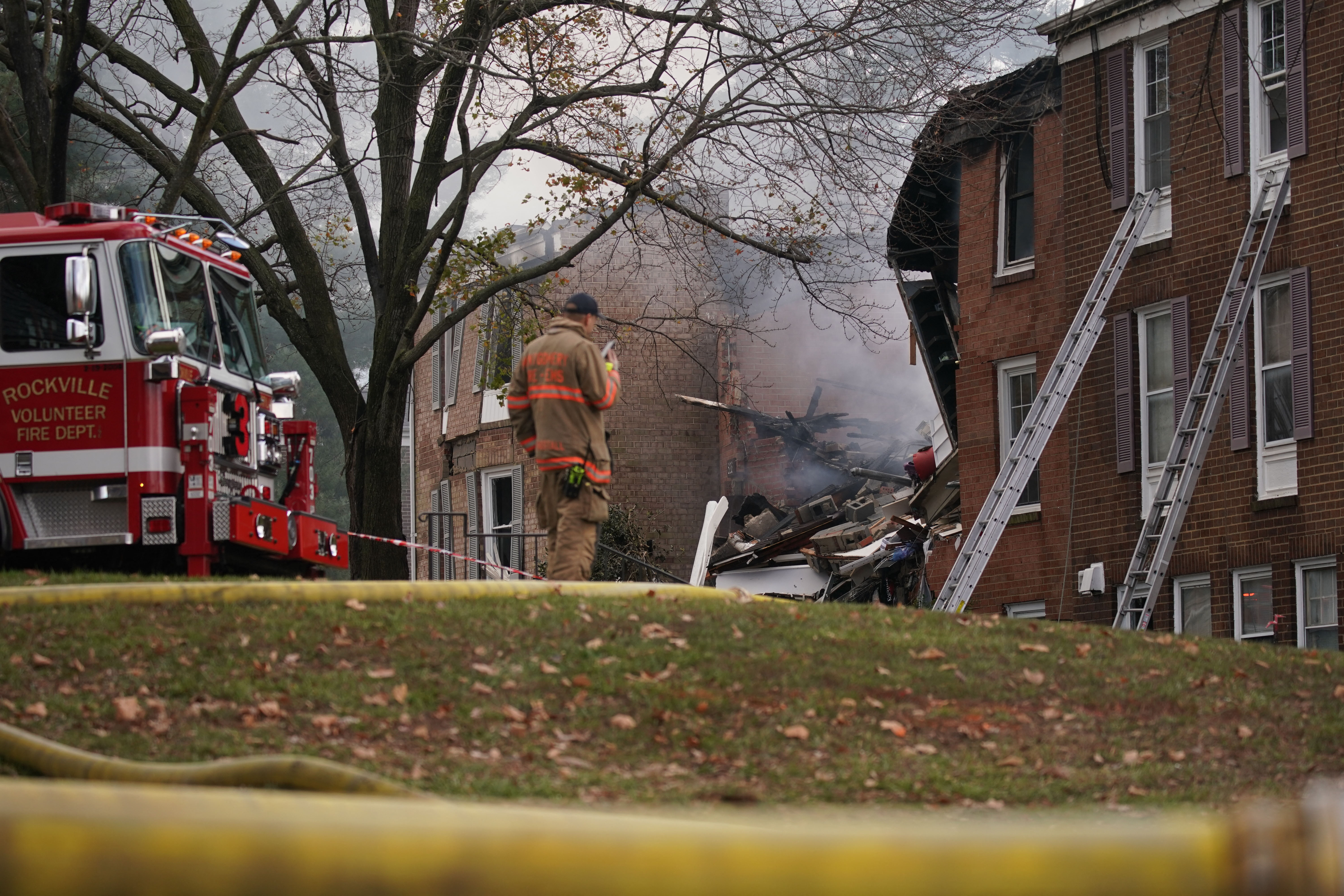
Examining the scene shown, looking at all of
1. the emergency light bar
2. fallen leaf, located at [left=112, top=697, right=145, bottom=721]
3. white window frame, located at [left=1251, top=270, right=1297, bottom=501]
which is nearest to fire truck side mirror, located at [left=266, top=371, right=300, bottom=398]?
the emergency light bar

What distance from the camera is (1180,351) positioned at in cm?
1828

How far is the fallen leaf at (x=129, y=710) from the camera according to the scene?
7.12 metres

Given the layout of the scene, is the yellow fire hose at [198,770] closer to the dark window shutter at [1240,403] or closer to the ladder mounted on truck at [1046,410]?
the ladder mounted on truck at [1046,410]

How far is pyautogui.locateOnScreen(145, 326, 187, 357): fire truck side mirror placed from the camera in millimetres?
11367

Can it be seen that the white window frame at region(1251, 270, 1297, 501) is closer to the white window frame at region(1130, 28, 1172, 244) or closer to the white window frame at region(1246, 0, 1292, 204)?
the white window frame at region(1246, 0, 1292, 204)

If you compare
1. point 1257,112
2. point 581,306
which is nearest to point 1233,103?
point 1257,112

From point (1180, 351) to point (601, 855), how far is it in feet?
57.4

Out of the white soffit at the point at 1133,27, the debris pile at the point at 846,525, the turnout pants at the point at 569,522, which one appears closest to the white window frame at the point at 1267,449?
the white soffit at the point at 1133,27

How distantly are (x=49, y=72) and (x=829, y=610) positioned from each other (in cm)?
1374

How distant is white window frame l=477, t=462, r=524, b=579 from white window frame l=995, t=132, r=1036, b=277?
11700 mm

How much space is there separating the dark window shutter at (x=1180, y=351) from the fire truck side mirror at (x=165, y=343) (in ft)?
38.0

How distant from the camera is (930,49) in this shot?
16.1m

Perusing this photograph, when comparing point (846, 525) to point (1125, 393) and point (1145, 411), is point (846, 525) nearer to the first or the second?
point (1125, 393)

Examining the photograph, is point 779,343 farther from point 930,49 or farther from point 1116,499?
point 930,49
